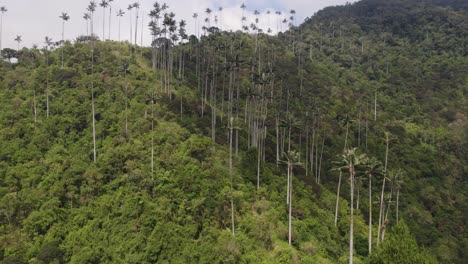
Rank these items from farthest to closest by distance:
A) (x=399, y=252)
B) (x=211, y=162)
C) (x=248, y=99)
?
(x=248, y=99) → (x=211, y=162) → (x=399, y=252)

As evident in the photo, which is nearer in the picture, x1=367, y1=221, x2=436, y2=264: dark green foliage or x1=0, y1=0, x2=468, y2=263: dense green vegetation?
x1=367, y1=221, x2=436, y2=264: dark green foliage

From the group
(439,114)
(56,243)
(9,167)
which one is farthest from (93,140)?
(439,114)

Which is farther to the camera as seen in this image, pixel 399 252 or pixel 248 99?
pixel 248 99

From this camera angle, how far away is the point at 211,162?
217ft

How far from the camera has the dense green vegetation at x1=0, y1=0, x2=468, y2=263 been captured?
55.6 m

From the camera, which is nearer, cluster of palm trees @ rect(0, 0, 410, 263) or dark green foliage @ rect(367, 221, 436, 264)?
dark green foliage @ rect(367, 221, 436, 264)

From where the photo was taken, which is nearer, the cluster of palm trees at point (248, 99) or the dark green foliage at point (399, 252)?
the dark green foliage at point (399, 252)

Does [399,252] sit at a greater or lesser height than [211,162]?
lesser

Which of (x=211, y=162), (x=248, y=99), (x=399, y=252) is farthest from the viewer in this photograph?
(x=248, y=99)

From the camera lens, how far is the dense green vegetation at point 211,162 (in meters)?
55.6

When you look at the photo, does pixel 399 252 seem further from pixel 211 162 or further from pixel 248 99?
pixel 248 99

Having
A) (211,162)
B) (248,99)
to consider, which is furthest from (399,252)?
(248,99)

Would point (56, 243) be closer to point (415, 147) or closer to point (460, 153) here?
point (415, 147)

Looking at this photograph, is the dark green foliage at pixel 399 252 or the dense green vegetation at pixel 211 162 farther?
the dense green vegetation at pixel 211 162
